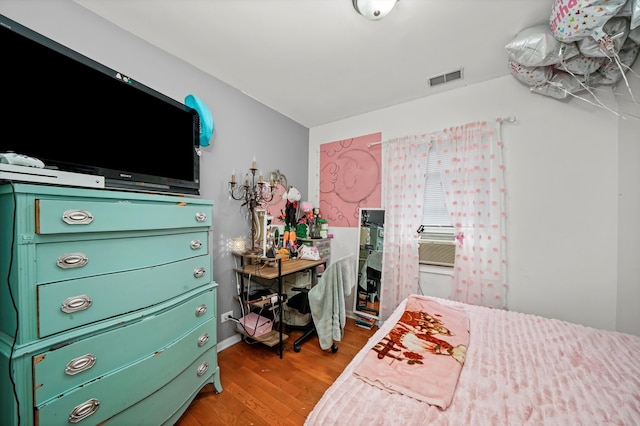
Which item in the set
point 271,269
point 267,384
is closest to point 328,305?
point 271,269

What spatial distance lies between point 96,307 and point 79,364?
8.6 inches

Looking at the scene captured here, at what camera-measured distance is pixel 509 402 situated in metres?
0.88

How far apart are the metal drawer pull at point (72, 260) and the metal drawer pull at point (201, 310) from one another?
26.3 inches

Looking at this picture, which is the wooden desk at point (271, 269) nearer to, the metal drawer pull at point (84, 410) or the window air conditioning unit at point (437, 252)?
the metal drawer pull at point (84, 410)

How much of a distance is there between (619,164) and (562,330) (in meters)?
1.35

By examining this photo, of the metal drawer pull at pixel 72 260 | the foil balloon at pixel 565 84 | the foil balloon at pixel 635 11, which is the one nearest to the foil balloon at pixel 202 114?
the metal drawer pull at pixel 72 260

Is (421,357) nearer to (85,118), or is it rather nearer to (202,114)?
(85,118)

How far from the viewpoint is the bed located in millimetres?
816

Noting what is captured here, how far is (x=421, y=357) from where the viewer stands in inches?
45.6

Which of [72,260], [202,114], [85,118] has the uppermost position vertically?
[202,114]

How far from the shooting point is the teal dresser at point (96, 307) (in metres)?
0.82

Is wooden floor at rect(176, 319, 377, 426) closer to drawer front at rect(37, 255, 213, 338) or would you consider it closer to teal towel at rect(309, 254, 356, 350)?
teal towel at rect(309, 254, 356, 350)

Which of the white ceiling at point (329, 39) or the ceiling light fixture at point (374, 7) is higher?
the white ceiling at point (329, 39)

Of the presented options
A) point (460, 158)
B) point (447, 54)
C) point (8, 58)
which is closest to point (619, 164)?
point (460, 158)
